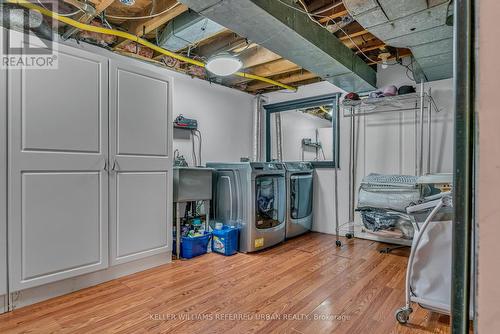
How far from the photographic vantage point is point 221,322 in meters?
1.68

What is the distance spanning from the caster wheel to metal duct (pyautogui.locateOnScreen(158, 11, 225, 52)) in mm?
2395

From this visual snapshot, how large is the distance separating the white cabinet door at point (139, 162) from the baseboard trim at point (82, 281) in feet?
0.28

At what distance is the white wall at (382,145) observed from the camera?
3033mm

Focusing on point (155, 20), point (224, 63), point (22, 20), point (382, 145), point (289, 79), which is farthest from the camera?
point (289, 79)

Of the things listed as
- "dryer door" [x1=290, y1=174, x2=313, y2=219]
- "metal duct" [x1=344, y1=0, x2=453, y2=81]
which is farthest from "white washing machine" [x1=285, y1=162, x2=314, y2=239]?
"metal duct" [x1=344, y1=0, x2=453, y2=81]

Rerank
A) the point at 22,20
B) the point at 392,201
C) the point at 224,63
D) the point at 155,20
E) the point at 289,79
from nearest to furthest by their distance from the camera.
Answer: the point at 22,20
the point at 155,20
the point at 224,63
the point at 392,201
the point at 289,79

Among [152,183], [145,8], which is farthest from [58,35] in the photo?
[152,183]

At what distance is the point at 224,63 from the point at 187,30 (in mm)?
441

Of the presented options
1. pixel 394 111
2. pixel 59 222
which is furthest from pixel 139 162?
pixel 394 111

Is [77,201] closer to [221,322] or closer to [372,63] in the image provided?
[221,322]

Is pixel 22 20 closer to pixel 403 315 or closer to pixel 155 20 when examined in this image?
pixel 155 20

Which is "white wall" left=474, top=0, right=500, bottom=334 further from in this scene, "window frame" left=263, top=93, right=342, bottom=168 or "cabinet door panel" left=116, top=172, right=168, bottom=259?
"window frame" left=263, top=93, right=342, bottom=168

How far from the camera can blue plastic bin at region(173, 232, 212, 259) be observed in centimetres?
281

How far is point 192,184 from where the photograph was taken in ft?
9.50
